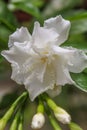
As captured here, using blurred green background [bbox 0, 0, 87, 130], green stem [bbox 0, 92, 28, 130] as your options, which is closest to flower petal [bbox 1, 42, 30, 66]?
green stem [bbox 0, 92, 28, 130]

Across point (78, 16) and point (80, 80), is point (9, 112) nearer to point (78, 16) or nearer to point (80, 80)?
point (80, 80)

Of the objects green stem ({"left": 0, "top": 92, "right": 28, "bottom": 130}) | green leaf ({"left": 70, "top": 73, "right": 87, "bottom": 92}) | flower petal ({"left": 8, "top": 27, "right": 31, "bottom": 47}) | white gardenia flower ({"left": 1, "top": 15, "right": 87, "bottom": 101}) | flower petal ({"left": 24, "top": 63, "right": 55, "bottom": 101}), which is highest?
flower petal ({"left": 8, "top": 27, "right": 31, "bottom": 47})

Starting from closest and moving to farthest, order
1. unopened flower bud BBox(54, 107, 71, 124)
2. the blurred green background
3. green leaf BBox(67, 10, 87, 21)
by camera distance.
A: unopened flower bud BBox(54, 107, 71, 124) < green leaf BBox(67, 10, 87, 21) < the blurred green background

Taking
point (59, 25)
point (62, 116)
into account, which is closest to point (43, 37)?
point (59, 25)

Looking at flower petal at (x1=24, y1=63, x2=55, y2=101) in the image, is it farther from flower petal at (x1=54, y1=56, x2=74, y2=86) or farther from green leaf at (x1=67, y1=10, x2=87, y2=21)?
green leaf at (x1=67, y1=10, x2=87, y2=21)

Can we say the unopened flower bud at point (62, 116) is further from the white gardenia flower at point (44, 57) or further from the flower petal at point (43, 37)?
the flower petal at point (43, 37)

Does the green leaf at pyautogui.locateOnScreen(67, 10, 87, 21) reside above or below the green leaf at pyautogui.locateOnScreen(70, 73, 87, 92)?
above

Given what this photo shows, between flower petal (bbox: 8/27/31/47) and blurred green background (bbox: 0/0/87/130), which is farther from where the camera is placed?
blurred green background (bbox: 0/0/87/130)

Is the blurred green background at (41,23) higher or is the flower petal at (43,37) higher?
the flower petal at (43,37)

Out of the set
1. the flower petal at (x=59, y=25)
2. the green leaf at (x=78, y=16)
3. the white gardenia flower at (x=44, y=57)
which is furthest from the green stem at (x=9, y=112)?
the green leaf at (x=78, y=16)
